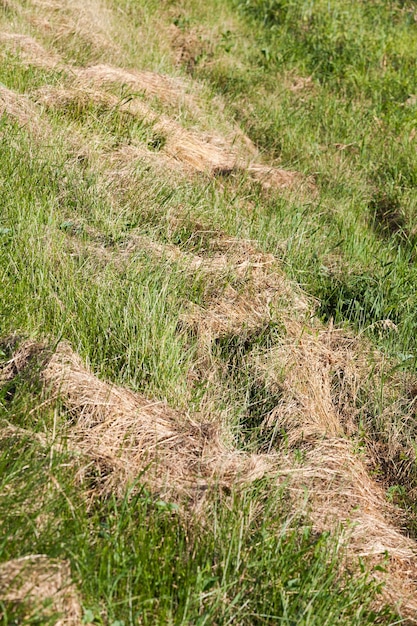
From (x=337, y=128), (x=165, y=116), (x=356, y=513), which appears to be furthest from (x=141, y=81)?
(x=356, y=513)

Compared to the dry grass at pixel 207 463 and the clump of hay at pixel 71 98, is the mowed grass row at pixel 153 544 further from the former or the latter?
the clump of hay at pixel 71 98

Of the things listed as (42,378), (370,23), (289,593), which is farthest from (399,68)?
(289,593)

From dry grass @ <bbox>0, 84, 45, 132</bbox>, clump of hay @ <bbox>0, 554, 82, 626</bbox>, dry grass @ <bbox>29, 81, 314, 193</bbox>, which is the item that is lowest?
dry grass @ <bbox>29, 81, 314, 193</bbox>

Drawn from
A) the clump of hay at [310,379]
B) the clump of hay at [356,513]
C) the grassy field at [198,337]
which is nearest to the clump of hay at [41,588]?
the grassy field at [198,337]

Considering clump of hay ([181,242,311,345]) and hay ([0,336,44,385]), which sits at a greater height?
hay ([0,336,44,385])

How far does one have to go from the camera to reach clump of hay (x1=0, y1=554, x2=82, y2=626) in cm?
237

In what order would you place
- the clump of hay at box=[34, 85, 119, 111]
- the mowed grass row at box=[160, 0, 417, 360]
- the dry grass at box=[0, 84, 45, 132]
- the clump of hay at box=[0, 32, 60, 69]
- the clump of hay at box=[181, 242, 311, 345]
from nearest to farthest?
the clump of hay at box=[181, 242, 311, 345] → the mowed grass row at box=[160, 0, 417, 360] → the dry grass at box=[0, 84, 45, 132] → the clump of hay at box=[34, 85, 119, 111] → the clump of hay at box=[0, 32, 60, 69]

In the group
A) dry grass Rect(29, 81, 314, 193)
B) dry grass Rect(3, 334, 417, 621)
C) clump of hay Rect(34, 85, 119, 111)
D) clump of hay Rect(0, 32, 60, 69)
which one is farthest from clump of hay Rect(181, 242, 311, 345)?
clump of hay Rect(0, 32, 60, 69)

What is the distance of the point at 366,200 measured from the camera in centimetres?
644

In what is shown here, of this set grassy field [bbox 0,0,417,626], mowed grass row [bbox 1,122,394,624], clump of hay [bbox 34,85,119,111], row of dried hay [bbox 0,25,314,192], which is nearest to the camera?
mowed grass row [bbox 1,122,394,624]

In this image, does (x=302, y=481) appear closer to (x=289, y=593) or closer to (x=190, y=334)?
(x=289, y=593)

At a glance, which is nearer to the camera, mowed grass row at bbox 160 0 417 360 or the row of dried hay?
mowed grass row at bbox 160 0 417 360

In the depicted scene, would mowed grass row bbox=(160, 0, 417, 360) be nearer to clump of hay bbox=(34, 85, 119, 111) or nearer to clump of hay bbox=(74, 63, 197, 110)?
clump of hay bbox=(74, 63, 197, 110)

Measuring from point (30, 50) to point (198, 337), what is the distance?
11.5ft
